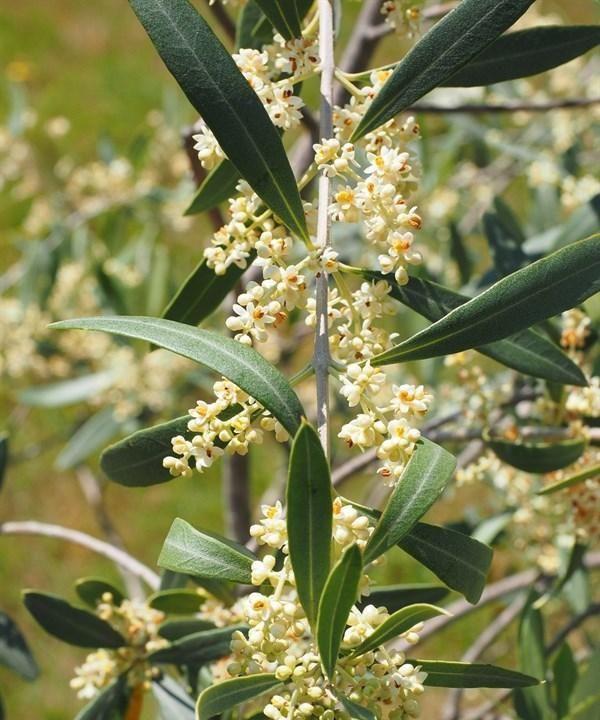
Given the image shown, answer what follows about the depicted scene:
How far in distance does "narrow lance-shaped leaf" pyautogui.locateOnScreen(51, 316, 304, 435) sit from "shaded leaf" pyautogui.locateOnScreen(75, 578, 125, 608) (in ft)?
1.57

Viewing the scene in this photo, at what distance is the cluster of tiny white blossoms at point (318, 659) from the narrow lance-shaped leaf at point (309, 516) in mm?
29

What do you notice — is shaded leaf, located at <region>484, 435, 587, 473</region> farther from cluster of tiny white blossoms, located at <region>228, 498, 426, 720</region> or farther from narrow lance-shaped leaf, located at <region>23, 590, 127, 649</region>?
narrow lance-shaped leaf, located at <region>23, 590, 127, 649</region>


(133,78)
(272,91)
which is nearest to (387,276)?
(272,91)

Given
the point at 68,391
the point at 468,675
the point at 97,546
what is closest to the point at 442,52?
the point at 468,675

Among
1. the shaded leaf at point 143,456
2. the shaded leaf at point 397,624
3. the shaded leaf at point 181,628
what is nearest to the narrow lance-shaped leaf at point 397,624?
the shaded leaf at point 397,624

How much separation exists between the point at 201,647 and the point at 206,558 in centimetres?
30

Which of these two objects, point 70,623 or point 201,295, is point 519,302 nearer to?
point 201,295

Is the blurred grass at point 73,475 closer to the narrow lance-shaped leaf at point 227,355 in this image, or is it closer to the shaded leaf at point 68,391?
the shaded leaf at point 68,391

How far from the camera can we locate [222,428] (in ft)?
2.43

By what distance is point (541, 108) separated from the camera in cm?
167

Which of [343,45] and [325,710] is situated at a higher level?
[343,45]

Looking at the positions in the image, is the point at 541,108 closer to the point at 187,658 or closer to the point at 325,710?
the point at 187,658

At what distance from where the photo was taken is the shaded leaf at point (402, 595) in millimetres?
988

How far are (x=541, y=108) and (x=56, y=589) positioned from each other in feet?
7.77
